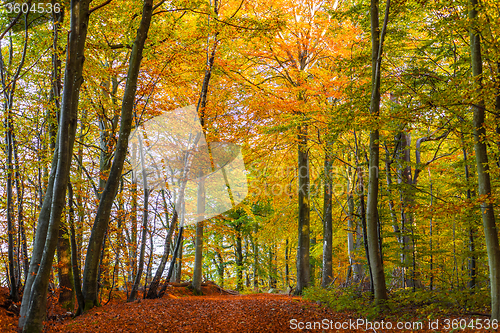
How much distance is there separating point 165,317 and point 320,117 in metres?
6.33

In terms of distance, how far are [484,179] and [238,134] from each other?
700 centimetres

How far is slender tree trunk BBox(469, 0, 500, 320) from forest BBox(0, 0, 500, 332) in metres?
0.02

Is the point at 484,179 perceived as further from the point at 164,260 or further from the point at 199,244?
the point at 199,244

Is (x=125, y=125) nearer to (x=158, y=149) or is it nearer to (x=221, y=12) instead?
(x=158, y=149)

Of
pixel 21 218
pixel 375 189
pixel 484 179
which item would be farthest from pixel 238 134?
pixel 484 179

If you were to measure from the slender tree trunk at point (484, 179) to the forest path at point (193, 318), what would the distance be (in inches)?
96.6

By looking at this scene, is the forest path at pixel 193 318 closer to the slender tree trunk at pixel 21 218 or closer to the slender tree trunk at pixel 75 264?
the slender tree trunk at pixel 75 264

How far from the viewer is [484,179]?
482 centimetres

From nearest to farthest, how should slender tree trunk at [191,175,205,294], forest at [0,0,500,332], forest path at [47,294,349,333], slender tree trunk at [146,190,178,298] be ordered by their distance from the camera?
1. forest at [0,0,500,332]
2. forest path at [47,294,349,333]
3. slender tree trunk at [146,190,178,298]
4. slender tree trunk at [191,175,205,294]

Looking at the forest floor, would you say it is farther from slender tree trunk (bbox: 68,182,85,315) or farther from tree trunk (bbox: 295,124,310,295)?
tree trunk (bbox: 295,124,310,295)

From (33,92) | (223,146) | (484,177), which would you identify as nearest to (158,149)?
(223,146)

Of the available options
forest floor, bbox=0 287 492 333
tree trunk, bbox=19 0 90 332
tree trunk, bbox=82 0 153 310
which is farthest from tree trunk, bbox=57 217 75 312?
tree trunk, bbox=19 0 90 332

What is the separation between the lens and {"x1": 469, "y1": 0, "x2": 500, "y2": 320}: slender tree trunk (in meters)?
4.48

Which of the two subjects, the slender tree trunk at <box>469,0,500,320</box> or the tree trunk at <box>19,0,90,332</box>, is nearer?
the tree trunk at <box>19,0,90,332</box>
